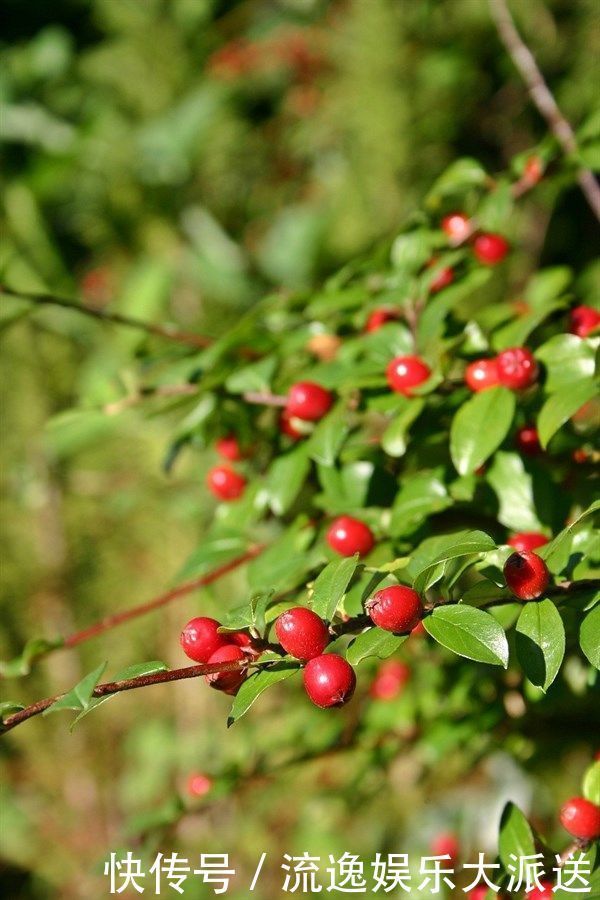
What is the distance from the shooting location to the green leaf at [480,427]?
0.77 metres

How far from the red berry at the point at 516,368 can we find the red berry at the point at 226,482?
15.2 inches

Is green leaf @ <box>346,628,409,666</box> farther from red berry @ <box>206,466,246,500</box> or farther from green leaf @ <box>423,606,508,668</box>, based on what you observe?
red berry @ <box>206,466,246,500</box>

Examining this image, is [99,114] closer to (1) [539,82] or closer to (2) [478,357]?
(1) [539,82]

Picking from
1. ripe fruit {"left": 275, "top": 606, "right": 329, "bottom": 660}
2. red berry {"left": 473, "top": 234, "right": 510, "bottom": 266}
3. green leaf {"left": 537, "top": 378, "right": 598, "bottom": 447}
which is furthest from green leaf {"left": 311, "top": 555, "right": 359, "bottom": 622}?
red berry {"left": 473, "top": 234, "right": 510, "bottom": 266}

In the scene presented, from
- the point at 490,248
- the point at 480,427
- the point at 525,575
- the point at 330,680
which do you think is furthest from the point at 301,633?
the point at 490,248

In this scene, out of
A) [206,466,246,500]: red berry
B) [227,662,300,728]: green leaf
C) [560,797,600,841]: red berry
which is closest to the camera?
[227,662,300,728]: green leaf

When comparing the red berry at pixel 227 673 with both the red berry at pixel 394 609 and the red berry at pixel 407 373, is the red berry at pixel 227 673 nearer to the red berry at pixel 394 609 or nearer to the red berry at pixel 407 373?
the red berry at pixel 394 609

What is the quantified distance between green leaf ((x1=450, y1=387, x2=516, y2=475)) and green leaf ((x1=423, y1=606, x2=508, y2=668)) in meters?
0.20

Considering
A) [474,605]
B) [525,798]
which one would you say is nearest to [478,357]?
[474,605]

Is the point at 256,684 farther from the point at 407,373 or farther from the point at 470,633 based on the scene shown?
the point at 407,373

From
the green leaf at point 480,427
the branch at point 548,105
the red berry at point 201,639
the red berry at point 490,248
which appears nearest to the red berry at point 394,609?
the red berry at point 201,639

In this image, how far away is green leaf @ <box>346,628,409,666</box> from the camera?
1.90ft

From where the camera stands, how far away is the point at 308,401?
911 mm

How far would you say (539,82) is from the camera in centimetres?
119
